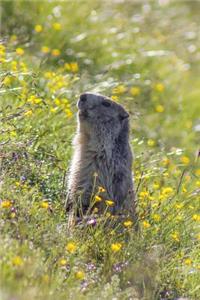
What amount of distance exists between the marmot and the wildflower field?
149 mm

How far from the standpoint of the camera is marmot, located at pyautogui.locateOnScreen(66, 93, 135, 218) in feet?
21.8

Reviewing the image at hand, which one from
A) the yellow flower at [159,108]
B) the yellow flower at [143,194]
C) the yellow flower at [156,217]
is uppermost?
the yellow flower at [143,194]

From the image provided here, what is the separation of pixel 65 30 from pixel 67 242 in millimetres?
5126

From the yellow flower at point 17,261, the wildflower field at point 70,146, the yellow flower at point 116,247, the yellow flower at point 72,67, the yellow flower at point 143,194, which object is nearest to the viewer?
the yellow flower at point 17,261

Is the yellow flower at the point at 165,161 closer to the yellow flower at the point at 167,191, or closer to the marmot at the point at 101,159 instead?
the yellow flower at the point at 167,191

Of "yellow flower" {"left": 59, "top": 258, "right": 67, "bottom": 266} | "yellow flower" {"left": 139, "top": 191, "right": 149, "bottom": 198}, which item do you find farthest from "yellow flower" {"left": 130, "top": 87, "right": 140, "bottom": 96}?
"yellow flower" {"left": 59, "top": 258, "right": 67, "bottom": 266}

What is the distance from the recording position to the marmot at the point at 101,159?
21.8ft

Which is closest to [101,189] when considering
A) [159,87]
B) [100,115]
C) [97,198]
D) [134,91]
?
[97,198]

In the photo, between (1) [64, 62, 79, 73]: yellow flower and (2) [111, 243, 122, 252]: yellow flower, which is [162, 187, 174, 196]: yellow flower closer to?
(2) [111, 243, 122, 252]: yellow flower

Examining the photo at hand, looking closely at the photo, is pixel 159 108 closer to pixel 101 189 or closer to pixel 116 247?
pixel 101 189

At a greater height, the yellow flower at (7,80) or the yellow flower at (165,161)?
the yellow flower at (7,80)

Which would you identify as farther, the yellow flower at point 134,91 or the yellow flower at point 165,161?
the yellow flower at point 134,91

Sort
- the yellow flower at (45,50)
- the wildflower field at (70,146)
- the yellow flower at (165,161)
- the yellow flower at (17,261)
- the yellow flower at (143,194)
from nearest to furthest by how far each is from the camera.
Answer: the yellow flower at (17,261)
the wildflower field at (70,146)
the yellow flower at (143,194)
the yellow flower at (165,161)
the yellow flower at (45,50)

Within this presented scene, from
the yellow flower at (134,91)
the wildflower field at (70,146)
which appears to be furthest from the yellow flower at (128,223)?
the yellow flower at (134,91)
